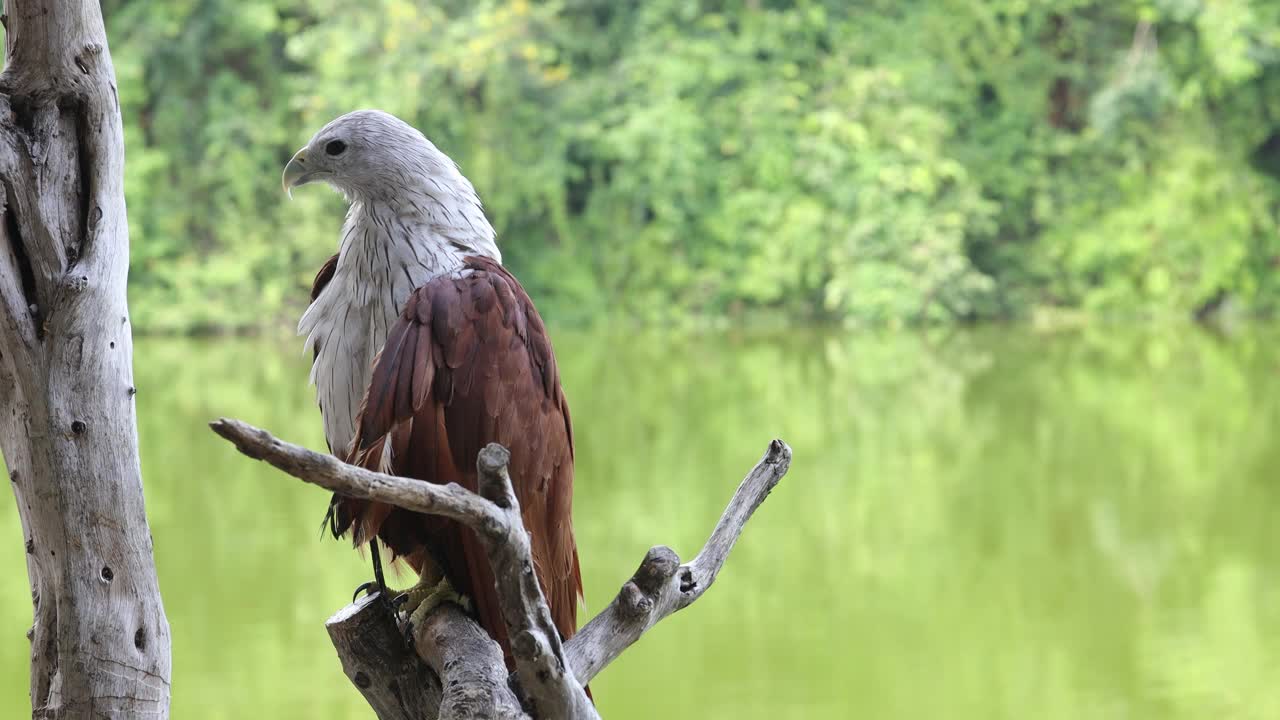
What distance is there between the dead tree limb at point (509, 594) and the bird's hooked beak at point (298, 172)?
1.50ft

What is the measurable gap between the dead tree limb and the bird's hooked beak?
46 centimetres

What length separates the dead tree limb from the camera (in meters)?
0.96

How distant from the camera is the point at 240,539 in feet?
14.8

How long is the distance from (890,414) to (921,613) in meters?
2.32

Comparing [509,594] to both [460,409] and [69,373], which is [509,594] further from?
[69,373]

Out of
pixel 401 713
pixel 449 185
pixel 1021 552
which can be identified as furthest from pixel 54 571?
pixel 1021 552

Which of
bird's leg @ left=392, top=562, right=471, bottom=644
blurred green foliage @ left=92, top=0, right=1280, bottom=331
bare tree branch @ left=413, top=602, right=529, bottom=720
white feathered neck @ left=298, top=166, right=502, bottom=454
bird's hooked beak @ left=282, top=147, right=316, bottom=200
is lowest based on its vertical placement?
bare tree branch @ left=413, top=602, right=529, bottom=720

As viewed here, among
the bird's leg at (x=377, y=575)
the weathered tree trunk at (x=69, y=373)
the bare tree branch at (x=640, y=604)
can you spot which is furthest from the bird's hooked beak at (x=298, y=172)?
the bare tree branch at (x=640, y=604)

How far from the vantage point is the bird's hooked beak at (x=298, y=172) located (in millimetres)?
1425

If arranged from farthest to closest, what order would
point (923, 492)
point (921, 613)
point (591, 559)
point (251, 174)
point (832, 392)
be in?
1. point (251, 174)
2. point (832, 392)
3. point (923, 492)
4. point (591, 559)
5. point (921, 613)

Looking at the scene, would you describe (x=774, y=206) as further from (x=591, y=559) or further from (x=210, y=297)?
(x=591, y=559)

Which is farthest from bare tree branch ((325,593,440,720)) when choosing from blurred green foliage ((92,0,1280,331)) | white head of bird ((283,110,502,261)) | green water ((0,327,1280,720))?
blurred green foliage ((92,0,1280,331))

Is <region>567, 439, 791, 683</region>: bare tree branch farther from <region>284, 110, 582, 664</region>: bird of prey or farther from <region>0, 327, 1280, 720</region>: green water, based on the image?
<region>0, 327, 1280, 720</region>: green water

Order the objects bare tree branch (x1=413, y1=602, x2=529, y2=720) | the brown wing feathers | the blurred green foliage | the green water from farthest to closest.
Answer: the blurred green foliage, the green water, the brown wing feathers, bare tree branch (x1=413, y1=602, x2=529, y2=720)
